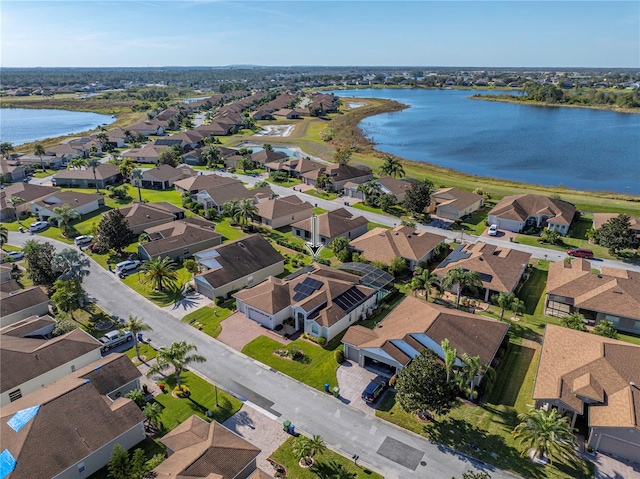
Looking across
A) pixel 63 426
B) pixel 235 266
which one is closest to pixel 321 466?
pixel 63 426

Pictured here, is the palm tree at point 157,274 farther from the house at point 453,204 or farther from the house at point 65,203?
the house at point 453,204

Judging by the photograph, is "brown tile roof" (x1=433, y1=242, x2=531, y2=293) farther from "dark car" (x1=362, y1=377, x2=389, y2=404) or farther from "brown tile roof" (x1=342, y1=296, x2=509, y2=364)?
"dark car" (x1=362, y1=377, x2=389, y2=404)

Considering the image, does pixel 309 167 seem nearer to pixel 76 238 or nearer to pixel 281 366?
pixel 76 238

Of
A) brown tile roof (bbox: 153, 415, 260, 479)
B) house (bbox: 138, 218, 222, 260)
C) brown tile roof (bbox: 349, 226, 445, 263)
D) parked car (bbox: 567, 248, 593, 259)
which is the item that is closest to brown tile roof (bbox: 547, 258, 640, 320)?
parked car (bbox: 567, 248, 593, 259)

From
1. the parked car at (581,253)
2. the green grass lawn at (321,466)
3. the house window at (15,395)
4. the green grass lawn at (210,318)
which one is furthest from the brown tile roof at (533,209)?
the house window at (15,395)

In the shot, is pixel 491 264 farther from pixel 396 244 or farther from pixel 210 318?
pixel 210 318

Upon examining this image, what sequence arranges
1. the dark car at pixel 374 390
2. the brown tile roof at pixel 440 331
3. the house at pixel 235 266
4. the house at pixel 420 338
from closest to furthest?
the dark car at pixel 374 390 < the house at pixel 420 338 < the brown tile roof at pixel 440 331 < the house at pixel 235 266
